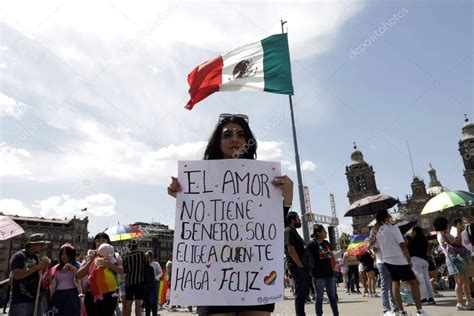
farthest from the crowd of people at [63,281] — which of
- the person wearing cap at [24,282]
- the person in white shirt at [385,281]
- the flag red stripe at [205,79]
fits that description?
the person in white shirt at [385,281]

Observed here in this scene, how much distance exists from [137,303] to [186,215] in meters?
5.76

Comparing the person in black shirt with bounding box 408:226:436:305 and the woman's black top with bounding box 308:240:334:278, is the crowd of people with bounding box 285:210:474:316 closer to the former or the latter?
the woman's black top with bounding box 308:240:334:278

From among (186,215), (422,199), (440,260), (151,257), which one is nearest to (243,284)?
(186,215)

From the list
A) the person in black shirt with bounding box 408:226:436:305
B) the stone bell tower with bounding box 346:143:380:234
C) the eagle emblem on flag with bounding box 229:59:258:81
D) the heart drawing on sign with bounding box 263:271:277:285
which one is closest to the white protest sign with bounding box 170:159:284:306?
the heart drawing on sign with bounding box 263:271:277:285

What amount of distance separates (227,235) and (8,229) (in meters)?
5.72

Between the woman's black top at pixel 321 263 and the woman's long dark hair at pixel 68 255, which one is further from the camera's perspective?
the woman's black top at pixel 321 263

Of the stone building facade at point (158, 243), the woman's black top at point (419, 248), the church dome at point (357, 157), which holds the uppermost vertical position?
the church dome at point (357, 157)

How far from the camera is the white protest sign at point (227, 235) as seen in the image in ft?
8.09

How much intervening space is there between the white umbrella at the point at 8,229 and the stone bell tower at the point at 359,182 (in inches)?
3479

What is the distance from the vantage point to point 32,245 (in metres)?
5.73

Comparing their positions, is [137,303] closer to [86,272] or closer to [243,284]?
[86,272]

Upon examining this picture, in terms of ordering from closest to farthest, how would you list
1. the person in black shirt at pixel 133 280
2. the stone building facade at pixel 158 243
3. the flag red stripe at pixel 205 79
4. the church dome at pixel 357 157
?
the flag red stripe at pixel 205 79, the person in black shirt at pixel 133 280, the church dome at pixel 357 157, the stone building facade at pixel 158 243

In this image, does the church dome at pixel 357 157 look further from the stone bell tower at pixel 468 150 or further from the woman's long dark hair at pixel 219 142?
the woman's long dark hair at pixel 219 142

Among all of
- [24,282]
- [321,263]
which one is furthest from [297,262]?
[24,282]
